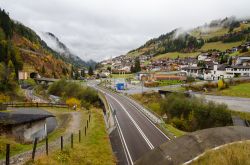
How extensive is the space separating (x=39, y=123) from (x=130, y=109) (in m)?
30.1

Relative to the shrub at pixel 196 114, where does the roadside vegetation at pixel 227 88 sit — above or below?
above

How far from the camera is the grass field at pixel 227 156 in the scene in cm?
813

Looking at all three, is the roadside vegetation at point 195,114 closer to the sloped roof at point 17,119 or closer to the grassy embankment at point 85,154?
the grassy embankment at point 85,154

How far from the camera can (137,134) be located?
33562 millimetres

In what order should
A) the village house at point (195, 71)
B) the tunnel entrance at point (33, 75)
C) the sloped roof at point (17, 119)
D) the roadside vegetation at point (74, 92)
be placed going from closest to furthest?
the sloped roof at point (17, 119)
the roadside vegetation at point (74, 92)
the village house at point (195, 71)
the tunnel entrance at point (33, 75)

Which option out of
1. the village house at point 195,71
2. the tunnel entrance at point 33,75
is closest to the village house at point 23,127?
the village house at point 195,71

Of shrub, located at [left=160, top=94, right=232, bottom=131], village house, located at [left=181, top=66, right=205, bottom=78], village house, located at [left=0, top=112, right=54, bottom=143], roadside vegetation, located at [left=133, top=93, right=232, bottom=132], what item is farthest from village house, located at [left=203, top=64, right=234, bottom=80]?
village house, located at [left=0, top=112, right=54, bottom=143]

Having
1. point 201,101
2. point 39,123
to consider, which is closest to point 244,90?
point 201,101

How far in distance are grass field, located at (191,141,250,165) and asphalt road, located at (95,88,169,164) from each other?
14.6m

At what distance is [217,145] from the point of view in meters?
8.68

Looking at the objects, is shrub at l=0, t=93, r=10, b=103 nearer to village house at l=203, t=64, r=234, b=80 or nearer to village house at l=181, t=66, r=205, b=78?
village house at l=181, t=66, r=205, b=78

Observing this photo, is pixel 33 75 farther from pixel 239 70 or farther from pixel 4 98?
pixel 239 70

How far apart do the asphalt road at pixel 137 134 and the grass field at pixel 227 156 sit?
576 inches

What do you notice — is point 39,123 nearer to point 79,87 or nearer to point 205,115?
point 205,115
